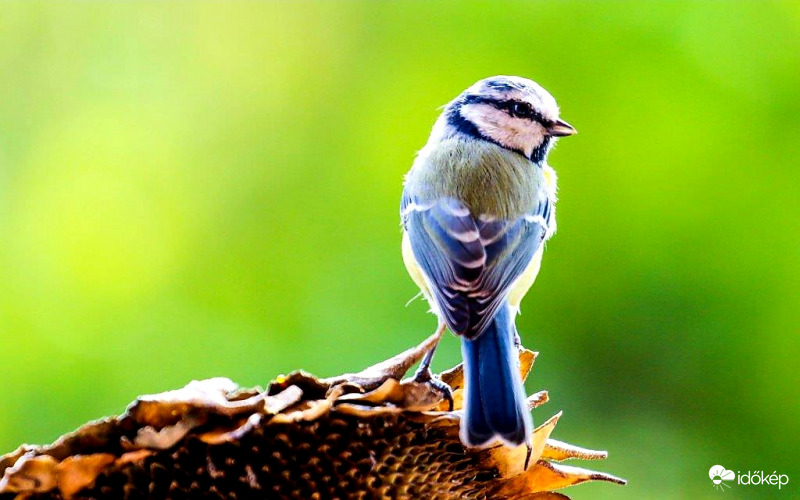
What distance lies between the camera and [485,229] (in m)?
2.03

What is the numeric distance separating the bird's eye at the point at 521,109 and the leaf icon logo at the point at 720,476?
1.06m

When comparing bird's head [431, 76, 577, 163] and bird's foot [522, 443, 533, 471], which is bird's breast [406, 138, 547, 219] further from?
bird's foot [522, 443, 533, 471]

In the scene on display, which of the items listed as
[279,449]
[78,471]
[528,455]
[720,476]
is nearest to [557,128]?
[720,476]

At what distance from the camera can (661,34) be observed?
306 centimetres

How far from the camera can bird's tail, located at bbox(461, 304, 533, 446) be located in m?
1.46

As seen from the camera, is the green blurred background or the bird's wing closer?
the bird's wing

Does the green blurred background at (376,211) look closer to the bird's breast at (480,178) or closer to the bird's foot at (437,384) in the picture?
the bird's breast at (480,178)

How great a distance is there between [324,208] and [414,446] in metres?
1.79

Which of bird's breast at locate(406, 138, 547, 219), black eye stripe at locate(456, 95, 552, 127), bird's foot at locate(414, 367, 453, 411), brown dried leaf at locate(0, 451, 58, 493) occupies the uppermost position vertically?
black eye stripe at locate(456, 95, 552, 127)

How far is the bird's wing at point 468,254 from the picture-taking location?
6.11 ft

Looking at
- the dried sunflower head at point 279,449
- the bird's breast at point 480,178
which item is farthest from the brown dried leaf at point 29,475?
the bird's breast at point 480,178

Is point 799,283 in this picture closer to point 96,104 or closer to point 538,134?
point 538,134

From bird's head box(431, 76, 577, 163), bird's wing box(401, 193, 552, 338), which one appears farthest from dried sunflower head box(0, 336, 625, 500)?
bird's head box(431, 76, 577, 163)

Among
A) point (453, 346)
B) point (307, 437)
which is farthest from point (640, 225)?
point (307, 437)
